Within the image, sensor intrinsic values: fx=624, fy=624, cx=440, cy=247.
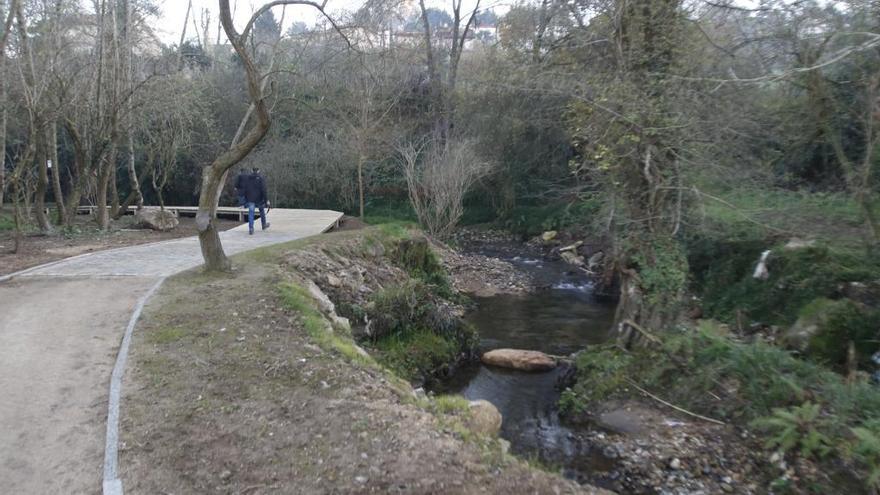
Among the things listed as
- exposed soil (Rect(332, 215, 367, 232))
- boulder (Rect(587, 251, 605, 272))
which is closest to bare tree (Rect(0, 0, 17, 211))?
exposed soil (Rect(332, 215, 367, 232))

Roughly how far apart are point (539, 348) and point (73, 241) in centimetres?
1105

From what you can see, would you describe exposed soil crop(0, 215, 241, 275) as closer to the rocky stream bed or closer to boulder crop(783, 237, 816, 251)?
the rocky stream bed

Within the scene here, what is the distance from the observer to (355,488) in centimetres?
446

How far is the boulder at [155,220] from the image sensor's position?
18114 mm

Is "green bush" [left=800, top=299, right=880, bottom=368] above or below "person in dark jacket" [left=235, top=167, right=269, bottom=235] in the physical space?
below

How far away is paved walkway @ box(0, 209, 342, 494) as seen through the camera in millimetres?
4547

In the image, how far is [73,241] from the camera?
14664 millimetres

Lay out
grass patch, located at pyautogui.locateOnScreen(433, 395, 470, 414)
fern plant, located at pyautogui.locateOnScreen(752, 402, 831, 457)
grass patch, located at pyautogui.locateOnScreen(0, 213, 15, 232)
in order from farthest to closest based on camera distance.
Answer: grass patch, located at pyautogui.locateOnScreen(0, 213, 15, 232) < fern plant, located at pyautogui.locateOnScreen(752, 402, 831, 457) < grass patch, located at pyautogui.locateOnScreen(433, 395, 470, 414)

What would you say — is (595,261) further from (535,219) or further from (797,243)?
(797,243)

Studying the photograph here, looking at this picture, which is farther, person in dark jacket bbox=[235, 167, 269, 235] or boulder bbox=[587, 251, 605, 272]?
boulder bbox=[587, 251, 605, 272]

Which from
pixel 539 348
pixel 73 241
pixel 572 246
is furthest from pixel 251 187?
pixel 572 246

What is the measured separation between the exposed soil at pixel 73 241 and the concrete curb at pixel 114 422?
16.5 feet

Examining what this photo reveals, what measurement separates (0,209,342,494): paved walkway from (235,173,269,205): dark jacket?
3.21m

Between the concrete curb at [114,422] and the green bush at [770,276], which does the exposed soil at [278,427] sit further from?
the green bush at [770,276]
